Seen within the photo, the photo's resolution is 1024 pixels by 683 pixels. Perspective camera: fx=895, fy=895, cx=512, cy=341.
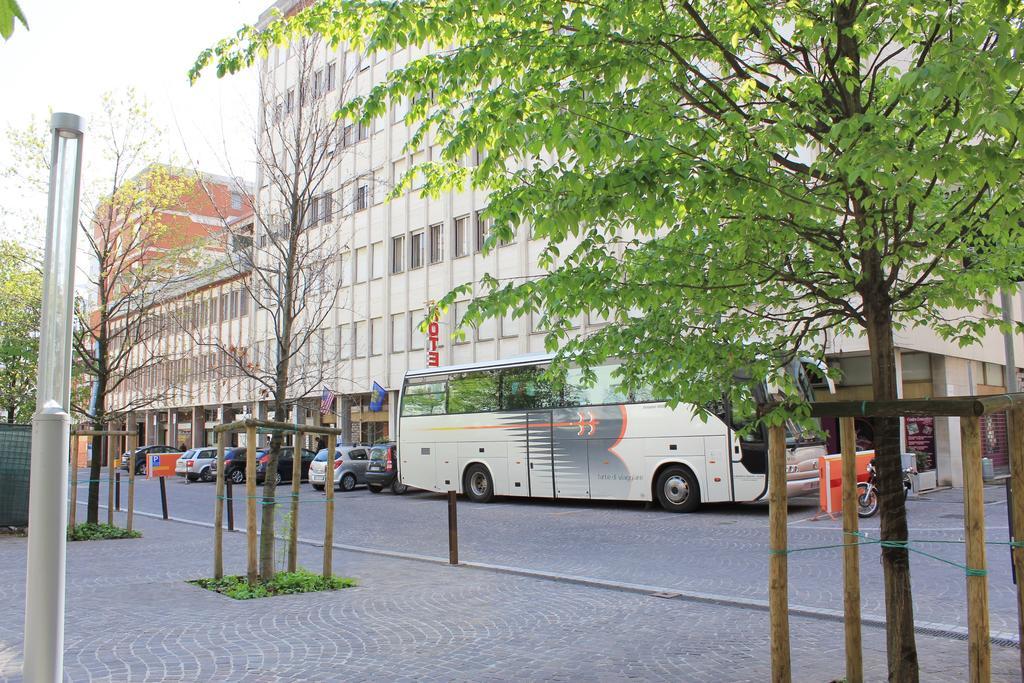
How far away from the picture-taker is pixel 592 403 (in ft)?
71.2

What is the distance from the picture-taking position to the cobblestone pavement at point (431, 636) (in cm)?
606

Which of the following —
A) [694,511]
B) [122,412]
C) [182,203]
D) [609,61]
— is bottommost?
[694,511]

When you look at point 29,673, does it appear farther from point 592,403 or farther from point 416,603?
point 592,403

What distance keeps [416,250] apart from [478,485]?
1951 cm

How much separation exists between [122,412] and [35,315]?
585cm

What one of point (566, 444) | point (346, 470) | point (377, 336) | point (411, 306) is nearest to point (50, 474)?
point (566, 444)

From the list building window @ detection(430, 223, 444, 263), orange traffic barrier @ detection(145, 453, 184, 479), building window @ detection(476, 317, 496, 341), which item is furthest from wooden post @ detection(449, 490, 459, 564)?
orange traffic barrier @ detection(145, 453, 184, 479)

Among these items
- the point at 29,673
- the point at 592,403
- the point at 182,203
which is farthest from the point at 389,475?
the point at 29,673

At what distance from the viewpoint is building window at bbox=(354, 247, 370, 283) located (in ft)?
146

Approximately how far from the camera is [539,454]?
75.1ft

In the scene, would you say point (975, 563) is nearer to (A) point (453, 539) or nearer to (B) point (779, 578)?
(B) point (779, 578)

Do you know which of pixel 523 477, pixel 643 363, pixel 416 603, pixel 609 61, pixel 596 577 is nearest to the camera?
pixel 609 61

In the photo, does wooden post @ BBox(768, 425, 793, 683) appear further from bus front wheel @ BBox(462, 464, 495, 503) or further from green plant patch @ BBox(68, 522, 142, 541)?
bus front wheel @ BBox(462, 464, 495, 503)

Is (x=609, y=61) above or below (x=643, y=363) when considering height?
above
